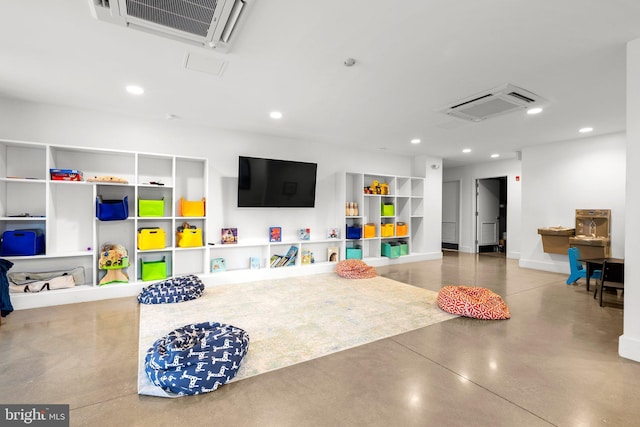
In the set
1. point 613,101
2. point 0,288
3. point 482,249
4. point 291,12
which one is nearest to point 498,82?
point 613,101

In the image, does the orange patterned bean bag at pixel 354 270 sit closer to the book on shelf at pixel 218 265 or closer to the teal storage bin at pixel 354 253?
the teal storage bin at pixel 354 253

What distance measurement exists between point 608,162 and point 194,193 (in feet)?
23.7

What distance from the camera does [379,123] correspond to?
15.6 feet

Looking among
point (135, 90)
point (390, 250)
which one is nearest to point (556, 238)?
point (390, 250)

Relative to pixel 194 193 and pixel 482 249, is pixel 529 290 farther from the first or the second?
pixel 194 193

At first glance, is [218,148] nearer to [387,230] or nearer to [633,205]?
[387,230]

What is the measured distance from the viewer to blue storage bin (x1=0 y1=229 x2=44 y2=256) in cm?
355

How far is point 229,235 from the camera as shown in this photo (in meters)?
5.05

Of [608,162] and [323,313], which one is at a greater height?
[608,162]

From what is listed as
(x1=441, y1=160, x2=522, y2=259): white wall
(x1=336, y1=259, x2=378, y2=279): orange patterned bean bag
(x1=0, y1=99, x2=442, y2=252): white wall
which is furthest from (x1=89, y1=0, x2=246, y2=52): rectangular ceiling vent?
(x1=441, y1=160, x2=522, y2=259): white wall

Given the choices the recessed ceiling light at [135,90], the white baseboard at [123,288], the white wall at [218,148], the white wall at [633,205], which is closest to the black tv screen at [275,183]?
the white wall at [218,148]

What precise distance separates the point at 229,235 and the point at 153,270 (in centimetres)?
121

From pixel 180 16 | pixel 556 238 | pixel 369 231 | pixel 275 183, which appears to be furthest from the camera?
pixel 369 231

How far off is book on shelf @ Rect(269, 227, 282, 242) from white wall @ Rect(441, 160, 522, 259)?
20.4 feet
